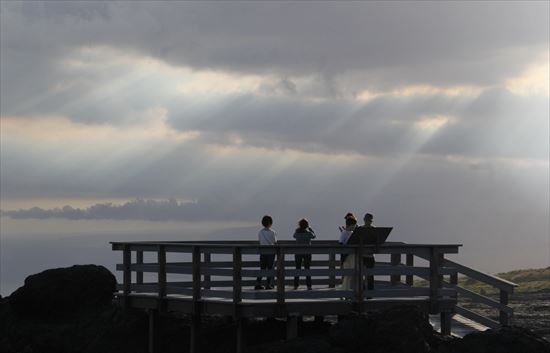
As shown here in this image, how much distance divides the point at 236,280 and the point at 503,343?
6494 millimetres

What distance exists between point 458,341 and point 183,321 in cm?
902

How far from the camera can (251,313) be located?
2606cm

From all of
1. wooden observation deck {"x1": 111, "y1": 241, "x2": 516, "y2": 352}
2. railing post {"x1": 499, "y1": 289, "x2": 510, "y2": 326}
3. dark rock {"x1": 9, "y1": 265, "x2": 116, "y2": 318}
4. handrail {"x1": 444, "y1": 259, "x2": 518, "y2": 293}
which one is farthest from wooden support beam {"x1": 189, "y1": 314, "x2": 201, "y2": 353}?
railing post {"x1": 499, "y1": 289, "x2": 510, "y2": 326}

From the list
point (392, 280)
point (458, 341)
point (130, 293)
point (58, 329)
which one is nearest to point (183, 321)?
point (130, 293)

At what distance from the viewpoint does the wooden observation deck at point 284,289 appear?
26359 mm

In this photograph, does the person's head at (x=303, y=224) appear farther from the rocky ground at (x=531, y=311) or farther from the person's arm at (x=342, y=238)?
the rocky ground at (x=531, y=311)

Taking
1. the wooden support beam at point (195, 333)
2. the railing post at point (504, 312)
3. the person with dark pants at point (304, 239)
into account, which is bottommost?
the wooden support beam at point (195, 333)

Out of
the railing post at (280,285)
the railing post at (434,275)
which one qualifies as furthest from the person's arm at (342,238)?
the railing post at (280,285)

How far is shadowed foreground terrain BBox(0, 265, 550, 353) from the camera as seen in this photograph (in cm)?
2495

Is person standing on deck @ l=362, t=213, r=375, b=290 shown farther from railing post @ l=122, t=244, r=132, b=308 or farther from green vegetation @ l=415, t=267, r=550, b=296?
green vegetation @ l=415, t=267, r=550, b=296

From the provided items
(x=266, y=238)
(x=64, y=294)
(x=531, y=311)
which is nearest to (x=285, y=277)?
(x=266, y=238)

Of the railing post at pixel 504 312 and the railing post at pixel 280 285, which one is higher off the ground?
the railing post at pixel 280 285

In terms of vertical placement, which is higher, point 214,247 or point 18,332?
point 214,247

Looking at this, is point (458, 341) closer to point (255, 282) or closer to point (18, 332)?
point (255, 282)
